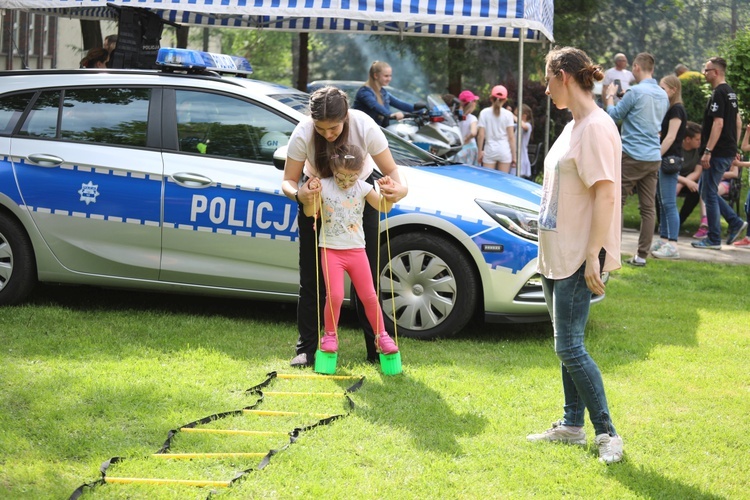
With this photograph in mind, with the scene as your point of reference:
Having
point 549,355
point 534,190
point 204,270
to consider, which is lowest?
point 549,355

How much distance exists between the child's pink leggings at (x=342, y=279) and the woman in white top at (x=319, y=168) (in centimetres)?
12

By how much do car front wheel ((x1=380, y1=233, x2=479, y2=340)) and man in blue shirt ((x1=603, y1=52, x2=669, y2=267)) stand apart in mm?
4027

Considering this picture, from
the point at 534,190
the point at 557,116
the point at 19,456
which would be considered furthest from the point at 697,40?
the point at 19,456

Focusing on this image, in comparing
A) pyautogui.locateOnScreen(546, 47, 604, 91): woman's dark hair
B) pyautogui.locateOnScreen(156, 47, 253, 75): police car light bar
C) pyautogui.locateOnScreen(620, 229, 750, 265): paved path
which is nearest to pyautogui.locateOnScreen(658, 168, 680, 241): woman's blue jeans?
pyautogui.locateOnScreen(620, 229, 750, 265): paved path

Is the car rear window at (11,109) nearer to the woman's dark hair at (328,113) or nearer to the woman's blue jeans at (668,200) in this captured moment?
the woman's dark hair at (328,113)

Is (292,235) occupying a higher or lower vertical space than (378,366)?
higher

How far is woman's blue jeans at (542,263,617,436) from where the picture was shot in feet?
14.3

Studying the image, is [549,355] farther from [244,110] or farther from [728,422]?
[244,110]

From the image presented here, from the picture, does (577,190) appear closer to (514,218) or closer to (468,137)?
(514,218)

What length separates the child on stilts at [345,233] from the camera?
549 cm

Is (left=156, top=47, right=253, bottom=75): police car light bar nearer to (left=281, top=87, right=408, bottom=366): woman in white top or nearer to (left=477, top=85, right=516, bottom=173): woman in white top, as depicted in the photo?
(left=281, top=87, right=408, bottom=366): woman in white top

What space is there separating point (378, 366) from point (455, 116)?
348 inches

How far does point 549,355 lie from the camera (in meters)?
6.34

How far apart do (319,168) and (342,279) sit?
675 millimetres
